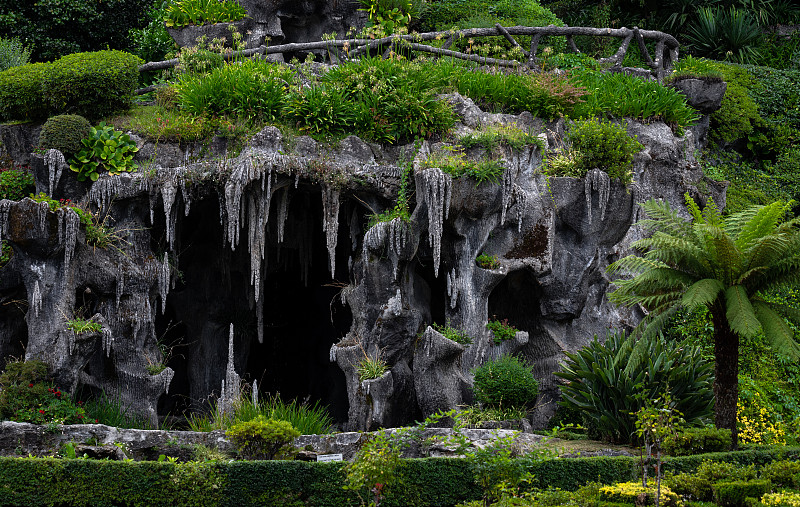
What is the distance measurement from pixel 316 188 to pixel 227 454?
655 centimetres

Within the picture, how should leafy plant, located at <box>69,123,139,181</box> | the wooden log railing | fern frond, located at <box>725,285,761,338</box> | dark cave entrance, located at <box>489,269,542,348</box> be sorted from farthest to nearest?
the wooden log railing → dark cave entrance, located at <box>489,269,542,348</box> → leafy plant, located at <box>69,123,139,181</box> → fern frond, located at <box>725,285,761,338</box>

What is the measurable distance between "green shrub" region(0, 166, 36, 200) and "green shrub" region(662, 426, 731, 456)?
46.5 ft

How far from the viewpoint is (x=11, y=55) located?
78.3 feet

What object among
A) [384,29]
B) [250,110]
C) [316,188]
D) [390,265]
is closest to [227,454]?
[390,265]

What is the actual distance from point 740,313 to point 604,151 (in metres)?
6.33

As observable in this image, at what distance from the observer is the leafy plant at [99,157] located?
19.1 meters

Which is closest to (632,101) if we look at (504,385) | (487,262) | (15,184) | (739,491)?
(487,262)

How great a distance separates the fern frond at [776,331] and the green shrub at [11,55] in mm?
18568

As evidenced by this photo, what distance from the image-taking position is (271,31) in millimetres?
24938

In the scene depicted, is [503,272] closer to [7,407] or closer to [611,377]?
[611,377]

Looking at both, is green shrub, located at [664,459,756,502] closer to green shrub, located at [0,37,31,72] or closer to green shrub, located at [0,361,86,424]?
green shrub, located at [0,361,86,424]

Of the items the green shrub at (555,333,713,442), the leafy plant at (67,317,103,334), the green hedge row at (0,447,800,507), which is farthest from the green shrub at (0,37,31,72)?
the green shrub at (555,333,713,442)

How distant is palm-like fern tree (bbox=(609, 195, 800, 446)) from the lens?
14.5 meters

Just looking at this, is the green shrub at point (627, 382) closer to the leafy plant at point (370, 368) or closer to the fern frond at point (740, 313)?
the fern frond at point (740, 313)
